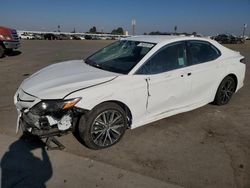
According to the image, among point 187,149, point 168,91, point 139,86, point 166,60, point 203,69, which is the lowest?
point 187,149

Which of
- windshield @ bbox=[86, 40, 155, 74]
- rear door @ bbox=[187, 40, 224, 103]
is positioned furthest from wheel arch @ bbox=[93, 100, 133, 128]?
rear door @ bbox=[187, 40, 224, 103]

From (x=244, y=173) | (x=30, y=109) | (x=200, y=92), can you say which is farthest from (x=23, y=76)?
(x=244, y=173)

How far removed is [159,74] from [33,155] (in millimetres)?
2278

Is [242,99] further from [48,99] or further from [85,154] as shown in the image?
[48,99]

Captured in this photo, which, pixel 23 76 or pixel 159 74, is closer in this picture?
pixel 159 74

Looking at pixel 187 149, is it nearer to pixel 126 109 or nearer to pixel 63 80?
pixel 126 109

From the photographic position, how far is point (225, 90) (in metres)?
5.46

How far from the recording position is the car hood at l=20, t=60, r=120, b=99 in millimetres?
3377

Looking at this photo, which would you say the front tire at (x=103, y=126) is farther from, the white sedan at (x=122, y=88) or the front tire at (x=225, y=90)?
the front tire at (x=225, y=90)

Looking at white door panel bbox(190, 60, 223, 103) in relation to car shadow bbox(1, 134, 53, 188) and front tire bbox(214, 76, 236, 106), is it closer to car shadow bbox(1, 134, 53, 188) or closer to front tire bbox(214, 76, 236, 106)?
front tire bbox(214, 76, 236, 106)

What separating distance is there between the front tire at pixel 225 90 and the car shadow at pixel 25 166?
3717 millimetres

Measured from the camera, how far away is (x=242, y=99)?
6238 millimetres

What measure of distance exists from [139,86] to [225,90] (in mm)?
2597

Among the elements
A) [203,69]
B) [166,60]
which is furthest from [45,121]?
[203,69]
